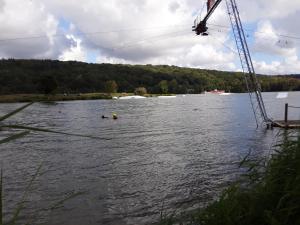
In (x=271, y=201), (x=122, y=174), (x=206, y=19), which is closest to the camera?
(x=271, y=201)

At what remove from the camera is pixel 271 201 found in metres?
5.82

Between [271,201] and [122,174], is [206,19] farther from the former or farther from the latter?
[271,201]

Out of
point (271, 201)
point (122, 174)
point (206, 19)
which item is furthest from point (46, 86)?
point (271, 201)

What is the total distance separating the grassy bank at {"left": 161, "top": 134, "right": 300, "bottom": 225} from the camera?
525cm

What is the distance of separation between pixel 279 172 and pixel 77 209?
10.9 metres

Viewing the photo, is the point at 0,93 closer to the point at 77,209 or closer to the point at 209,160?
the point at 77,209

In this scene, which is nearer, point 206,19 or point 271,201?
point 271,201

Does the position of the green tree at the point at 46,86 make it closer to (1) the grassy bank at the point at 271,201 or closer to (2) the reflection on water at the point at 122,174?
(2) the reflection on water at the point at 122,174

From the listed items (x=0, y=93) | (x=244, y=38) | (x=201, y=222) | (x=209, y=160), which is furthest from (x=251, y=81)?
(x=0, y=93)

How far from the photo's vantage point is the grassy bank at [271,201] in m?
5.25

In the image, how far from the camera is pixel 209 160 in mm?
25484

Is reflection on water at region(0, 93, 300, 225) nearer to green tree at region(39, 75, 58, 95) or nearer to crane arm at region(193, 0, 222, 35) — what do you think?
green tree at region(39, 75, 58, 95)

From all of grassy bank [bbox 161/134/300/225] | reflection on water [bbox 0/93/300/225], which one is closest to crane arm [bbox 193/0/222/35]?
reflection on water [bbox 0/93/300/225]

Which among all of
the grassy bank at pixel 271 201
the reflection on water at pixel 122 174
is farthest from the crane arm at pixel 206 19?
the grassy bank at pixel 271 201
